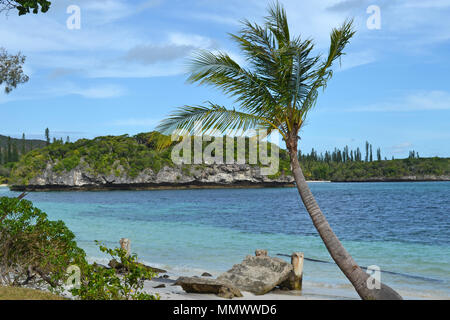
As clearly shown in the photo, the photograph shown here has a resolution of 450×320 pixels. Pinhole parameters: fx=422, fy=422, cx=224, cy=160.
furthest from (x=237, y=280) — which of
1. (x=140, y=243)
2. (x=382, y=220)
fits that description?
(x=382, y=220)

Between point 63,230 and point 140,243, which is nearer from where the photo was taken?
point 63,230

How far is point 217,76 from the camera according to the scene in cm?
937

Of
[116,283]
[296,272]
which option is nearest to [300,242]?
[296,272]

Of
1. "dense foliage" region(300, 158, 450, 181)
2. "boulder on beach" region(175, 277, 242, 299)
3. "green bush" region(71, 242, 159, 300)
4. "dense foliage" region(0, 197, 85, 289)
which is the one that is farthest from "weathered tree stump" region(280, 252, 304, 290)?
"dense foliage" region(300, 158, 450, 181)

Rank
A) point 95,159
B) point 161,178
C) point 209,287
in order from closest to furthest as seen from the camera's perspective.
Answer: point 209,287
point 95,159
point 161,178

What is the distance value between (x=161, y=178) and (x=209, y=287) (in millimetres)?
114109

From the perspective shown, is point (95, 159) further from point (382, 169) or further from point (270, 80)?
point (270, 80)

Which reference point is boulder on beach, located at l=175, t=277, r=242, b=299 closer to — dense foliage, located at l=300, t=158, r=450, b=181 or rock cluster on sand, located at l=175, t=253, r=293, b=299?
rock cluster on sand, located at l=175, t=253, r=293, b=299

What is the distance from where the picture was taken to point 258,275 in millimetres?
11055

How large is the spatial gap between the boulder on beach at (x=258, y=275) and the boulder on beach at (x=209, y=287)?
730 millimetres

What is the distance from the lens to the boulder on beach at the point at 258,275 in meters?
10.7
